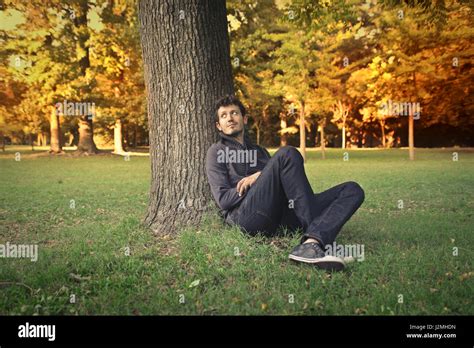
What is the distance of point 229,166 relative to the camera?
188 inches

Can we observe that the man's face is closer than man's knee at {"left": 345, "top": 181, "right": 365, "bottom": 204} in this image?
No

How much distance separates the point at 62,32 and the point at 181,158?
21166 millimetres

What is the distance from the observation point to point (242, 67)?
20109 mm

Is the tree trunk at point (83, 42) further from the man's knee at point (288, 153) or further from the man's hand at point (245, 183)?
the man's knee at point (288, 153)

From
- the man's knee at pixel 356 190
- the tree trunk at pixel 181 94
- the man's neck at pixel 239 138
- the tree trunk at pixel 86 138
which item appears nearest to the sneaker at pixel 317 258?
the man's knee at pixel 356 190

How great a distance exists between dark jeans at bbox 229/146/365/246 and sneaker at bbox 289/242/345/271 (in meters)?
0.09

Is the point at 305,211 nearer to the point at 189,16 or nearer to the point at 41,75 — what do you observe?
the point at 189,16

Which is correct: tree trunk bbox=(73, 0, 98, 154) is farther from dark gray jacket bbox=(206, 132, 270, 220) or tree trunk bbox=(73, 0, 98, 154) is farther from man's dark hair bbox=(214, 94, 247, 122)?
dark gray jacket bbox=(206, 132, 270, 220)

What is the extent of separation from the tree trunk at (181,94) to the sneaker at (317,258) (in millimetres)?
1609

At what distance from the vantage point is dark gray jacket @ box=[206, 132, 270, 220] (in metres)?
4.57

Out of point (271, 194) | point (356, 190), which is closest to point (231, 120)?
point (271, 194)

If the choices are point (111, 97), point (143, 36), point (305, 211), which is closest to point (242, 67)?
point (111, 97)

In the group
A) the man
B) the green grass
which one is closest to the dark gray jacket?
the man

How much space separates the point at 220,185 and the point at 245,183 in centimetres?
33
